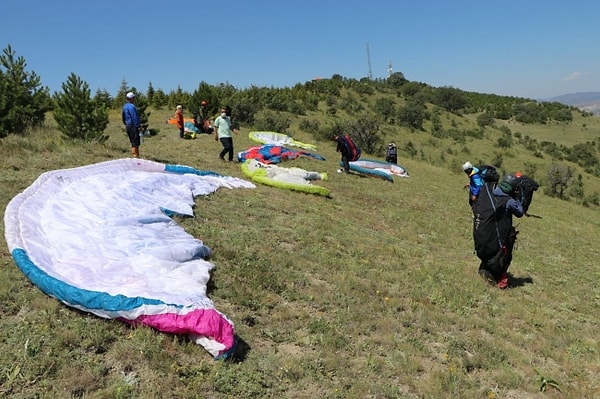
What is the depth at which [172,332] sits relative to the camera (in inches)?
171

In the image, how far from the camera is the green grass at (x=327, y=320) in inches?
156

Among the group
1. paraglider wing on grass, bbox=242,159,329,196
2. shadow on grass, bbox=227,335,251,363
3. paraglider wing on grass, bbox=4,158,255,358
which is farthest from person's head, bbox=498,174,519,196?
paraglider wing on grass, bbox=242,159,329,196

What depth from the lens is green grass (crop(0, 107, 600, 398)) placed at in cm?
396

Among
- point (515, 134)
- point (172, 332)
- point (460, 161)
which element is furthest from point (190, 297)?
point (515, 134)

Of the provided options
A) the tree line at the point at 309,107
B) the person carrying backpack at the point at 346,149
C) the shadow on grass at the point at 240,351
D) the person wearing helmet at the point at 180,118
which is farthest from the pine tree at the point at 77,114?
the shadow on grass at the point at 240,351

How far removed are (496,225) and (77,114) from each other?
12366 mm

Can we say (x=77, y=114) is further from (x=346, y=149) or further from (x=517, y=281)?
(x=517, y=281)

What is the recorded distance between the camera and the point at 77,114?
13.8m

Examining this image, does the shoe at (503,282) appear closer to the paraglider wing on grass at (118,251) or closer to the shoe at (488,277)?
the shoe at (488,277)

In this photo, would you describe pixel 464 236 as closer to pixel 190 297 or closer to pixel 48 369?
pixel 190 297

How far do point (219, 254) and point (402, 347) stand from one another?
2897 mm

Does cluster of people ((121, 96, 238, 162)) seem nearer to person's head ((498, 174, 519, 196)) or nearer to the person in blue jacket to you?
the person in blue jacket

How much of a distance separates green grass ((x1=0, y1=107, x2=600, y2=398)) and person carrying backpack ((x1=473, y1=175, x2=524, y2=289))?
1.63 ft

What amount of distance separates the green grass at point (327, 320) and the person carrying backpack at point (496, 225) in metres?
0.50
